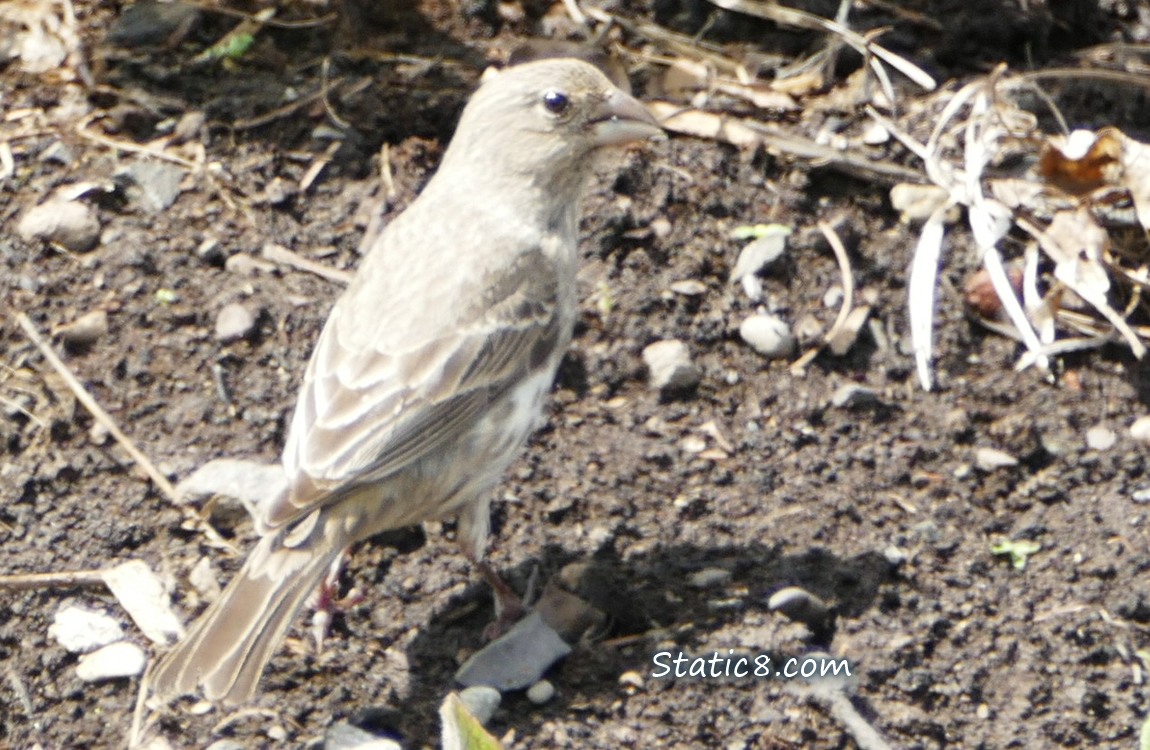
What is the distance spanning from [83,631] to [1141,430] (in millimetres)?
3149

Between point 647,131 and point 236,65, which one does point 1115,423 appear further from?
point 236,65

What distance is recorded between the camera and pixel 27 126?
19.0 feet

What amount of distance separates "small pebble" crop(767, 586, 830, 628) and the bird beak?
1.42m

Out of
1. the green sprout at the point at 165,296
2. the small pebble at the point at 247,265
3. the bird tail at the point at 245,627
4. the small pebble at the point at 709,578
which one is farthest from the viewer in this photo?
the small pebble at the point at 247,265

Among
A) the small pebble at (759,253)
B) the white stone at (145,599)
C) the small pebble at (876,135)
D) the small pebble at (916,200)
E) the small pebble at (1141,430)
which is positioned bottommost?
the white stone at (145,599)

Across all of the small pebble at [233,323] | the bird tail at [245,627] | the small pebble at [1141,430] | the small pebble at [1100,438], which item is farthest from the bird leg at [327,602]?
the small pebble at [1141,430]

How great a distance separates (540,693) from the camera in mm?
4352

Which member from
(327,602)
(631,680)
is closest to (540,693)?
(631,680)

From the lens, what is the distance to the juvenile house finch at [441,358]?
4188mm

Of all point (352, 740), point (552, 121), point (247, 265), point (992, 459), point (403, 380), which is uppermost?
point (552, 121)

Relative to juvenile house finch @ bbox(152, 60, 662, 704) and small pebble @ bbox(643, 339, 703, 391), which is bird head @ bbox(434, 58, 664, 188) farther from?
small pebble @ bbox(643, 339, 703, 391)

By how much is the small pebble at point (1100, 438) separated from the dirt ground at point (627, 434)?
0.02 metres

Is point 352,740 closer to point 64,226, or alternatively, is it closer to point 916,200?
point 64,226

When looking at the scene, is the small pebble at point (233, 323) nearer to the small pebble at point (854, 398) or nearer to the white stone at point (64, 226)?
the white stone at point (64, 226)
